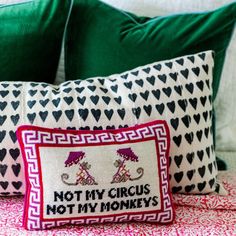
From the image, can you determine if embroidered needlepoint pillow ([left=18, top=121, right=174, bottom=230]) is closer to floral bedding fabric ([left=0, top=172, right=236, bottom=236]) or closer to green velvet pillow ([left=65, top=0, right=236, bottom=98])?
floral bedding fabric ([left=0, top=172, right=236, bottom=236])

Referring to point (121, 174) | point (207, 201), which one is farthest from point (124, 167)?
point (207, 201)

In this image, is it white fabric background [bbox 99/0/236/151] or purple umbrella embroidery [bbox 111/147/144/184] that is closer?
purple umbrella embroidery [bbox 111/147/144/184]

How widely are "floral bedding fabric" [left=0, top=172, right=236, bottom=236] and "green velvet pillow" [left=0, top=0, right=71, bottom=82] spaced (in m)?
0.34

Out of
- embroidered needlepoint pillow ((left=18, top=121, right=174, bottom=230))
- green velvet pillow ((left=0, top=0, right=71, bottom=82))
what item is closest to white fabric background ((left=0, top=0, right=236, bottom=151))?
green velvet pillow ((left=0, top=0, right=71, bottom=82))

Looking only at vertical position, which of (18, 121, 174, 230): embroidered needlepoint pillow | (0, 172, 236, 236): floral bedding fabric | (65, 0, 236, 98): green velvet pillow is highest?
(65, 0, 236, 98): green velvet pillow

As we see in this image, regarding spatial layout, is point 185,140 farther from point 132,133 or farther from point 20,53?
point 20,53

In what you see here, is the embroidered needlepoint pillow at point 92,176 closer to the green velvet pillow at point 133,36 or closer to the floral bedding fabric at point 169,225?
the floral bedding fabric at point 169,225

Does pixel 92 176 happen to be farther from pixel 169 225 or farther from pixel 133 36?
pixel 133 36

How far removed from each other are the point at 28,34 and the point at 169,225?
608mm

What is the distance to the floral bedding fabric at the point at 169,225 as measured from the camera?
3.48 feet

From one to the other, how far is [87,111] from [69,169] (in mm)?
162

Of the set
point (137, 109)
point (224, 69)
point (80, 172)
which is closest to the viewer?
point (80, 172)

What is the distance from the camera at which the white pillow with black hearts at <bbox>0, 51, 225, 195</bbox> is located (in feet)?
3.64

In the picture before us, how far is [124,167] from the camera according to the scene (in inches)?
40.9
